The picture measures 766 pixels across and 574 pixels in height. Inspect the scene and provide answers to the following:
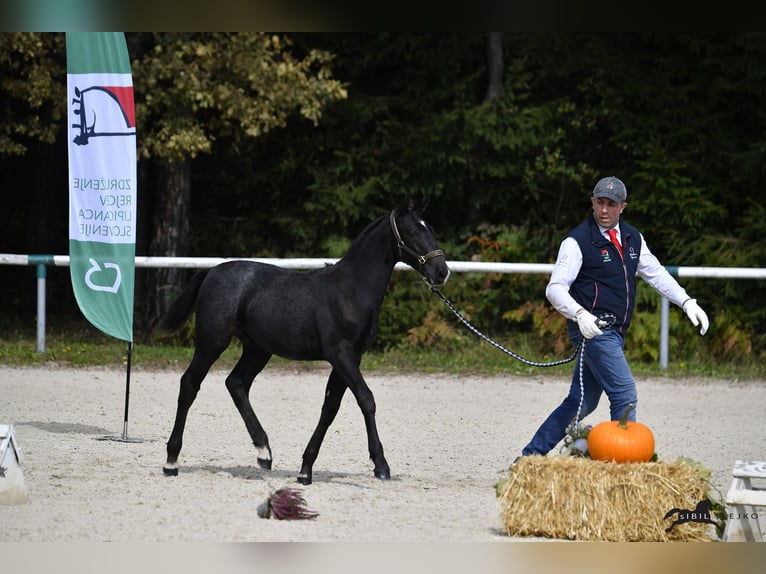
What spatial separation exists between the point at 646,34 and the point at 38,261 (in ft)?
32.5

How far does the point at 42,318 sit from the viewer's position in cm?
1360

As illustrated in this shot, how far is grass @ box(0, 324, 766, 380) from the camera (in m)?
13.3

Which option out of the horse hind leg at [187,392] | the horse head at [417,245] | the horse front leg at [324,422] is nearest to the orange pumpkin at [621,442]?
the horse head at [417,245]

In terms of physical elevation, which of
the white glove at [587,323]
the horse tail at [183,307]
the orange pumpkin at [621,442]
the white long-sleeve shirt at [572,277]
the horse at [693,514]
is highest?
the white long-sleeve shirt at [572,277]

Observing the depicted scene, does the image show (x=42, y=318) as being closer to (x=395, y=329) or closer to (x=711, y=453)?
(x=395, y=329)

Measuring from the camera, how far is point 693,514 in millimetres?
5926

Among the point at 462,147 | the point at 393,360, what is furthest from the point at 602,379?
the point at 462,147

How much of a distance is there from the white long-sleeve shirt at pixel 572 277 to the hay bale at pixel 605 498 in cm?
99

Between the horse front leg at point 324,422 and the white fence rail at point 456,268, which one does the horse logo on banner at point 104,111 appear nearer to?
the horse front leg at point 324,422

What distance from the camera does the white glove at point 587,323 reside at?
257 inches

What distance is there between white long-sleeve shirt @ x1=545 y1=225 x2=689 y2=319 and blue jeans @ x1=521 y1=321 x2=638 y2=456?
0.27 metres

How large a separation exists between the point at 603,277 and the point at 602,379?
24.5 inches

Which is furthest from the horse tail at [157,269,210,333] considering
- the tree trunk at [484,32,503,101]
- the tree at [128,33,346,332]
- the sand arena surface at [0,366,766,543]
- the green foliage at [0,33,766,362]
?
the tree trunk at [484,32,503,101]

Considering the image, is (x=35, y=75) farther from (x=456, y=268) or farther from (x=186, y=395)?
(x=186, y=395)
